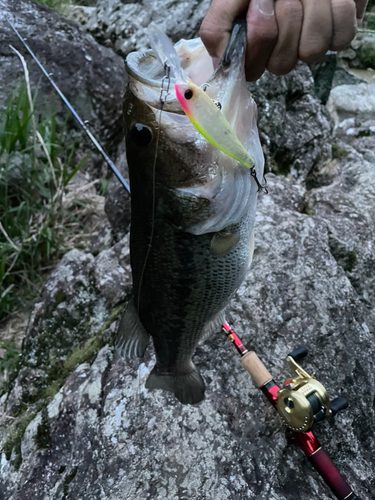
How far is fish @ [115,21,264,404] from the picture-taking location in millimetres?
1098

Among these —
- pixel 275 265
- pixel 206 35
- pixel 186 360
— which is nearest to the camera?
pixel 206 35

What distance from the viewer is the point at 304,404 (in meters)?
1.54

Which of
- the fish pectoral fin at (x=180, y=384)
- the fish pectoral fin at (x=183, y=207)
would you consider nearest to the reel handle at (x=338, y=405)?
the fish pectoral fin at (x=180, y=384)

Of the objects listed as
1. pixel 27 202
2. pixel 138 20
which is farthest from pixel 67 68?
pixel 27 202

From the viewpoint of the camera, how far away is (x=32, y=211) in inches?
148

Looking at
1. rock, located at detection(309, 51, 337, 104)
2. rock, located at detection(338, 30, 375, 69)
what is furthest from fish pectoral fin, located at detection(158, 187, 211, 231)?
rock, located at detection(338, 30, 375, 69)

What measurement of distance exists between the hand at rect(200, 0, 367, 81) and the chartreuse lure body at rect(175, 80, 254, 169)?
229 mm

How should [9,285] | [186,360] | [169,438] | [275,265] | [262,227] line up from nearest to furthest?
[186,360], [169,438], [275,265], [262,227], [9,285]

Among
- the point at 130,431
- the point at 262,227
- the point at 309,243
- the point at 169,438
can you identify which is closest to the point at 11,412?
the point at 130,431

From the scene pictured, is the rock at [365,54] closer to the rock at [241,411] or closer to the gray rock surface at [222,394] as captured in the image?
the gray rock surface at [222,394]

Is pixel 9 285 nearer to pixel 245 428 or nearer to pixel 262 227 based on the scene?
pixel 262 227

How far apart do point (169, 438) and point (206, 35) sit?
1.56 metres

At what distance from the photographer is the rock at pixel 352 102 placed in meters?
5.08

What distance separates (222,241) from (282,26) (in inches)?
25.6
